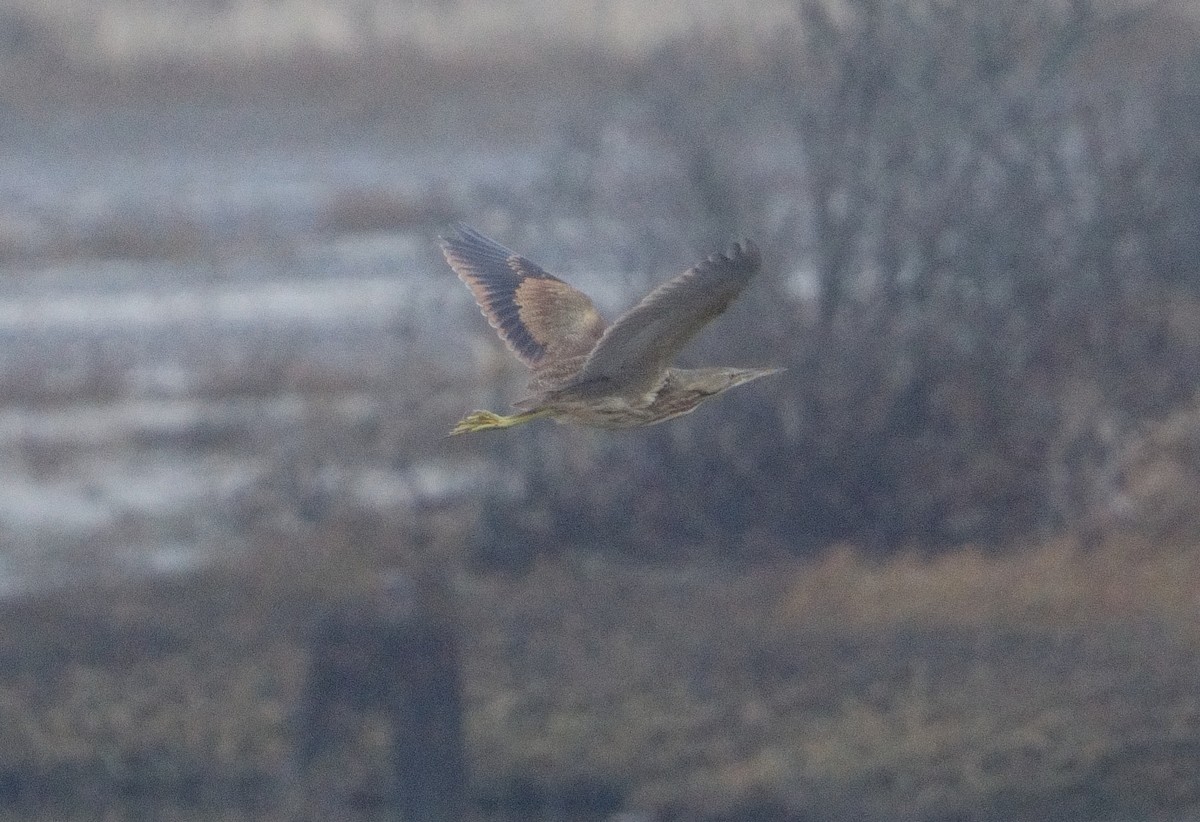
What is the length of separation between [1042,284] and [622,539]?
2.06 metres

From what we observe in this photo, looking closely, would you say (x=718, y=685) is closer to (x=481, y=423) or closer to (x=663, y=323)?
(x=481, y=423)

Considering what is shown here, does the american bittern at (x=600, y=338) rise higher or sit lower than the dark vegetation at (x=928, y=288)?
lower

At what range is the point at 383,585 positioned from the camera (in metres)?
10.2

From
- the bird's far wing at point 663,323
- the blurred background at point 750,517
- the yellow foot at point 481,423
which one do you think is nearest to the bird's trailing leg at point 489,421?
the yellow foot at point 481,423

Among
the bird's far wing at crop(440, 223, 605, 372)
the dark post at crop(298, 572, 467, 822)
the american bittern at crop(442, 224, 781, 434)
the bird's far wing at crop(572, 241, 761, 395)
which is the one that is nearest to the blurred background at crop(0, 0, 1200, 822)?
the dark post at crop(298, 572, 467, 822)

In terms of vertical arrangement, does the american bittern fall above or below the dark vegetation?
below

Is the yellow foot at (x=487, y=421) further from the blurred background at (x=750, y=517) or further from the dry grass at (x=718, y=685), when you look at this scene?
the dry grass at (x=718, y=685)

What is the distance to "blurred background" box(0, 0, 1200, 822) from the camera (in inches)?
370

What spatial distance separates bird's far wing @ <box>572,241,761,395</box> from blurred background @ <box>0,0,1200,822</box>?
4.02 m

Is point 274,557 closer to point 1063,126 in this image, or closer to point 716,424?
point 716,424

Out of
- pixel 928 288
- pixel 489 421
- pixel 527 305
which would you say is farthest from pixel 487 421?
pixel 928 288

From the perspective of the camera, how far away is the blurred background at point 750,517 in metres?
9.41

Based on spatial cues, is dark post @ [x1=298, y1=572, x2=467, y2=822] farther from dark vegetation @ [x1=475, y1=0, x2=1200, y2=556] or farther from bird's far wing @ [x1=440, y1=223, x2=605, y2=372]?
bird's far wing @ [x1=440, y1=223, x2=605, y2=372]

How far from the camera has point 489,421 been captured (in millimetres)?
5453
